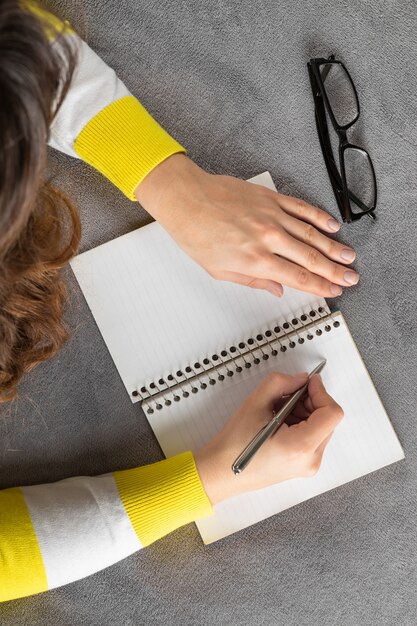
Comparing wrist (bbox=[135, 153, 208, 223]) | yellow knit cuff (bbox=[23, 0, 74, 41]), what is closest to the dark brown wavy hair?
yellow knit cuff (bbox=[23, 0, 74, 41])

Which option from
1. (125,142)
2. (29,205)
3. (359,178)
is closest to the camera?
(29,205)

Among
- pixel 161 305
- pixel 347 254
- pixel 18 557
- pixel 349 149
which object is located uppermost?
pixel 349 149

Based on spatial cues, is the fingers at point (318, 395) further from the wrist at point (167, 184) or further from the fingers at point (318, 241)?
the wrist at point (167, 184)

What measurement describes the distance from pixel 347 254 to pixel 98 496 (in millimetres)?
492

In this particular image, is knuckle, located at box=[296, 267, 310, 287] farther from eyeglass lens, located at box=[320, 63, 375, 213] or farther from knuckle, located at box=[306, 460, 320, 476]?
knuckle, located at box=[306, 460, 320, 476]

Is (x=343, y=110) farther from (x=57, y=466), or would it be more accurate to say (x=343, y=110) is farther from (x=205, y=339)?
(x=57, y=466)

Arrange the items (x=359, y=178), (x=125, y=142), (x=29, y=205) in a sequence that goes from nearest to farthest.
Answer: (x=29, y=205) < (x=125, y=142) < (x=359, y=178)

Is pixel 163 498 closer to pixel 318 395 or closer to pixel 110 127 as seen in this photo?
pixel 318 395

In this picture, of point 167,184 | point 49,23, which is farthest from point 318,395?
point 49,23

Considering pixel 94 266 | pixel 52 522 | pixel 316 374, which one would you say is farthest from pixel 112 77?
pixel 52 522

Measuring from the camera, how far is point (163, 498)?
89 cm

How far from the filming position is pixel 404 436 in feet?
3.09

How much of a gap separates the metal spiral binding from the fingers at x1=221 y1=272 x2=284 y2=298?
0.06 meters

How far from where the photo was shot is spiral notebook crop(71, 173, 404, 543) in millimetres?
938
